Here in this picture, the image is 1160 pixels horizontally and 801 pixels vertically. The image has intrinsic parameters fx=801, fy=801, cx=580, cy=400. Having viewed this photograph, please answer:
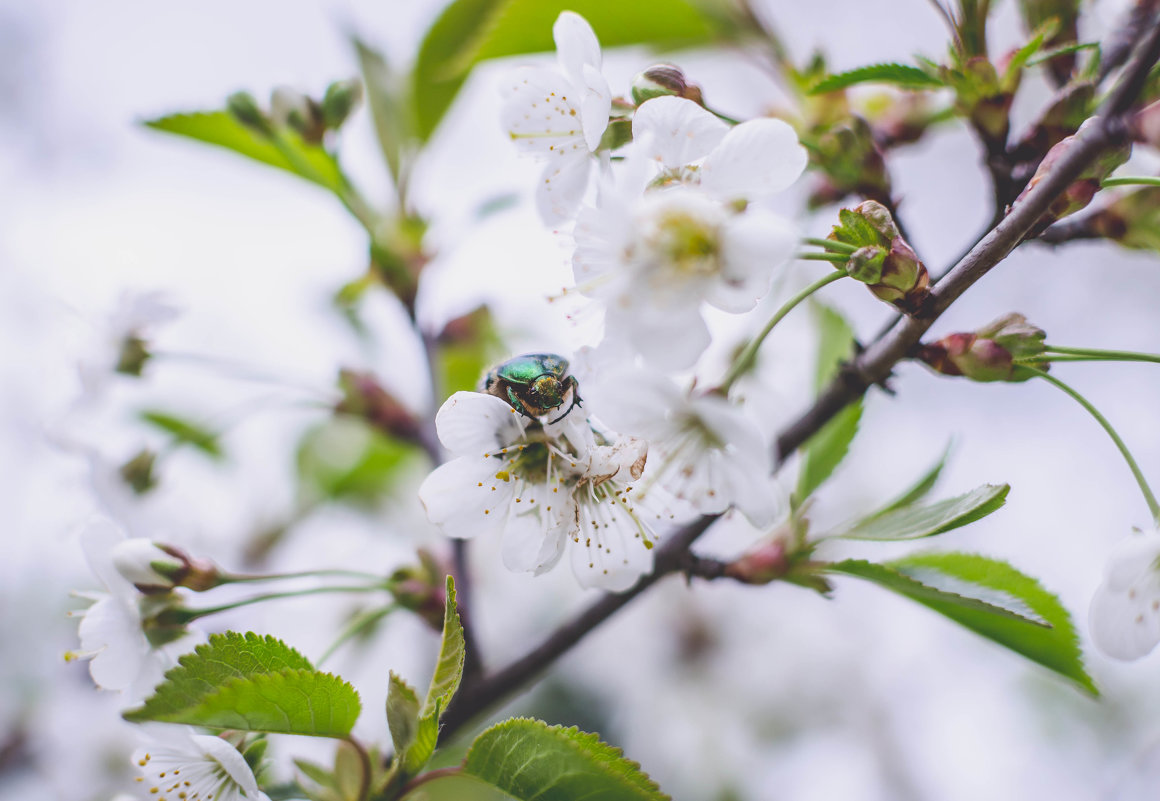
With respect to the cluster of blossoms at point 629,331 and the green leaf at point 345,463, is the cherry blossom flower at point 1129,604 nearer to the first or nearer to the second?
the cluster of blossoms at point 629,331

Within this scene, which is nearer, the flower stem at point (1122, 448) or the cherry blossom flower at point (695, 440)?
the cherry blossom flower at point (695, 440)

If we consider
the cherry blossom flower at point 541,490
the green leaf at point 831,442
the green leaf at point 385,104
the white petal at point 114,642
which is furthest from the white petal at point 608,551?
the green leaf at point 385,104

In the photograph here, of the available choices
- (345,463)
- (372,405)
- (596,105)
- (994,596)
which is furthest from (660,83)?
(345,463)

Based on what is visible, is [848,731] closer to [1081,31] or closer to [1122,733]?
[1122,733]

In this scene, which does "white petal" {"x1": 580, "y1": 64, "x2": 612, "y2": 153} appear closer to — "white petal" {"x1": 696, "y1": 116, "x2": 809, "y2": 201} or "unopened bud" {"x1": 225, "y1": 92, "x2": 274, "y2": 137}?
"white petal" {"x1": 696, "y1": 116, "x2": 809, "y2": 201}

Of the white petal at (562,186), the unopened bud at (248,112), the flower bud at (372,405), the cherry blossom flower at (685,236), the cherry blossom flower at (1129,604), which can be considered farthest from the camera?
the flower bud at (372,405)

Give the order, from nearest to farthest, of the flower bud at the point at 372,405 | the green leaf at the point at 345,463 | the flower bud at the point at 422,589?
the flower bud at the point at 422,589 < the flower bud at the point at 372,405 < the green leaf at the point at 345,463

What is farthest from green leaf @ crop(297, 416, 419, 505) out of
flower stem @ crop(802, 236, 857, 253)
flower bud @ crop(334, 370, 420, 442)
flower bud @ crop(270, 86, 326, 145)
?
flower stem @ crop(802, 236, 857, 253)
